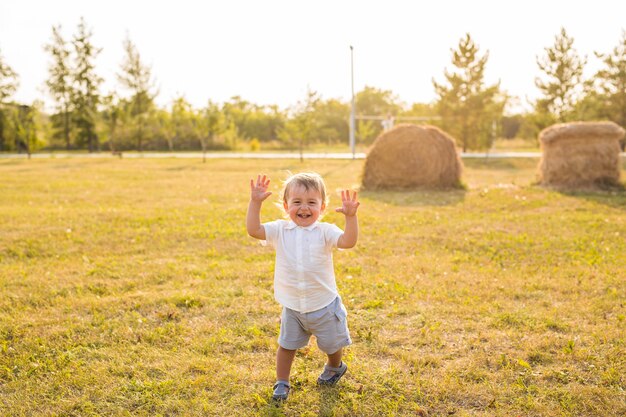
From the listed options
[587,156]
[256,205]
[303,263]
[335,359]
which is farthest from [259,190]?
[587,156]

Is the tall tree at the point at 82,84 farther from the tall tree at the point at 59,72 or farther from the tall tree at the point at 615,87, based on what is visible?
the tall tree at the point at 615,87

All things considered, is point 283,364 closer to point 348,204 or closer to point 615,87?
point 348,204

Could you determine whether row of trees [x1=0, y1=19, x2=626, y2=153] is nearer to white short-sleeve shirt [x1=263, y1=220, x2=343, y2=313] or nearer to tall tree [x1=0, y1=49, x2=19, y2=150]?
tall tree [x1=0, y1=49, x2=19, y2=150]

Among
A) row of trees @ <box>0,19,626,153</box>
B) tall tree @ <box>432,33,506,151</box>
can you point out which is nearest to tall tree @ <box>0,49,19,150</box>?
row of trees @ <box>0,19,626,153</box>

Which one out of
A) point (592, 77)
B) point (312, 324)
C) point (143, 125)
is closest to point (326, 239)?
point (312, 324)

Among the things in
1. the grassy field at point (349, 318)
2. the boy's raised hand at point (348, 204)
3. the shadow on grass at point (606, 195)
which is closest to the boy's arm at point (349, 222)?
the boy's raised hand at point (348, 204)

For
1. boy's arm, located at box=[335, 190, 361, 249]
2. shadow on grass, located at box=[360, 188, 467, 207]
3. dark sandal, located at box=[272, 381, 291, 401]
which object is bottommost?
dark sandal, located at box=[272, 381, 291, 401]

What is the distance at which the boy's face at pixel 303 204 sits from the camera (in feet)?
11.8

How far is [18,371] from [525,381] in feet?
12.7

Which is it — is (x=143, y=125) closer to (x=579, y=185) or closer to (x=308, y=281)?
(x=579, y=185)

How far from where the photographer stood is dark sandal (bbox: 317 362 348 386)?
3.88 m

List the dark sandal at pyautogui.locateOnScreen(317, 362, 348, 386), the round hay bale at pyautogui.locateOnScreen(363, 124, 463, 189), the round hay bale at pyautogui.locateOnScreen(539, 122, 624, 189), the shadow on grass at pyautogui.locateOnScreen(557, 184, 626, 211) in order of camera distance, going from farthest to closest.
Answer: the round hay bale at pyautogui.locateOnScreen(363, 124, 463, 189) < the round hay bale at pyautogui.locateOnScreen(539, 122, 624, 189) < the shadow on grass at pyautogui.locateOnScreen(557, 184, 626, 211) < the dark sandal at pyautogui.locateOnScreen(317, 362, 348, 386)

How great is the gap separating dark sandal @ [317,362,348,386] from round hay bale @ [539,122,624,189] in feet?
41.3

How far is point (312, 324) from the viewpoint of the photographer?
12.1ft
